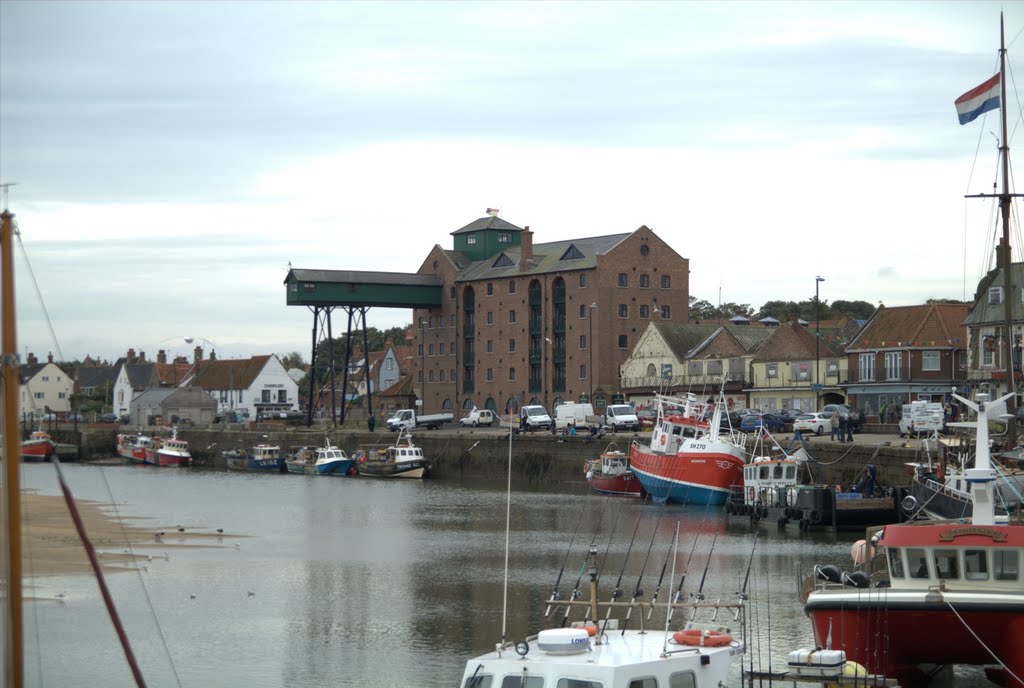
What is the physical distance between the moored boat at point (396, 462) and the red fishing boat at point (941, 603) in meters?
64.9

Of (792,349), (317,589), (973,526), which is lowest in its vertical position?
(317,589)

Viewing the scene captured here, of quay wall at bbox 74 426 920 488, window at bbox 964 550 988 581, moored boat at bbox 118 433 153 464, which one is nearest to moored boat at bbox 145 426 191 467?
moored boat at bbox 118 433 153 464

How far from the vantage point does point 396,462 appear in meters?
88.9

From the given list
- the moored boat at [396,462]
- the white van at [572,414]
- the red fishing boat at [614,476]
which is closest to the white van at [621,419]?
the white van at [572,414]

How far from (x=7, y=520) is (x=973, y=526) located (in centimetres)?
1627

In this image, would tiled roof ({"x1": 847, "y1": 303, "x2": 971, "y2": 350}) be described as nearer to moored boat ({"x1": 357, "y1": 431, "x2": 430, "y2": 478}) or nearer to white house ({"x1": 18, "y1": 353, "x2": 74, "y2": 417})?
moored boat ({"x1": 357, "y1": 431, "x2": 430, "y2": 478})

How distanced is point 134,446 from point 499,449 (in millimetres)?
41959

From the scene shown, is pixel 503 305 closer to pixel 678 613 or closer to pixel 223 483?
pixel 223 483

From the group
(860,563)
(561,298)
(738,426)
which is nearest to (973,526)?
(860,563)

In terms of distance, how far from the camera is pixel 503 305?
111438 mm

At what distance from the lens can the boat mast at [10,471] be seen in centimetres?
1526

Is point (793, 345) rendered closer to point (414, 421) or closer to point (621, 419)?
point (621, 419)

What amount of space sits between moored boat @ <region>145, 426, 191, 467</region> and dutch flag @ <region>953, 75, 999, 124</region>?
82.5 metres

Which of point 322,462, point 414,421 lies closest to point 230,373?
point 414,421
